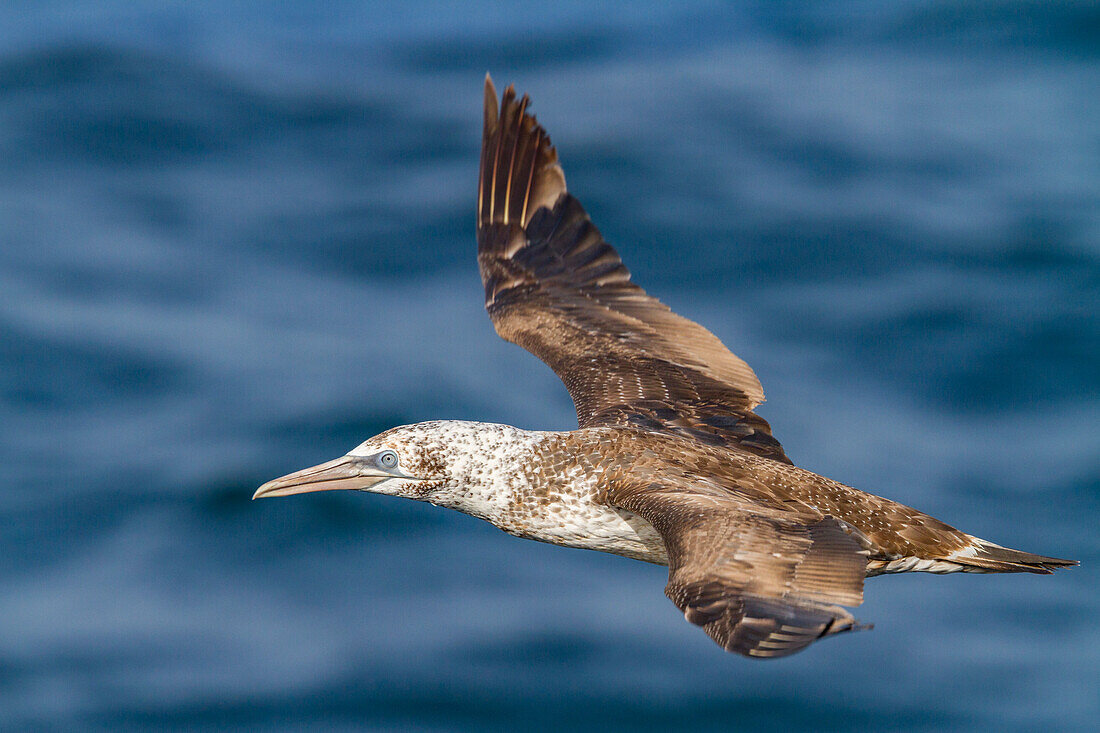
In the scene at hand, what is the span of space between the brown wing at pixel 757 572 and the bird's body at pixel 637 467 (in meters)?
0.02

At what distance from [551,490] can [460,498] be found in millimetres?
896

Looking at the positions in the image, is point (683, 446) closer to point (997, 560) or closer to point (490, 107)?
point (997, 560)

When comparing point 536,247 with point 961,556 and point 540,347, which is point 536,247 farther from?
point 961,556

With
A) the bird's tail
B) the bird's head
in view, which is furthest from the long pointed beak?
the bird's tail

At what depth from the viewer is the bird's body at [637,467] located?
1100 cm

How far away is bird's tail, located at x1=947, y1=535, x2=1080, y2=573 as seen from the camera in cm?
1323

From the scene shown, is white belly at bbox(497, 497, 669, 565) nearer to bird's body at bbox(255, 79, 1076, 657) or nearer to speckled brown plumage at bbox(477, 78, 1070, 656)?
bird's body at bbox(255, 79, 1076, 657)

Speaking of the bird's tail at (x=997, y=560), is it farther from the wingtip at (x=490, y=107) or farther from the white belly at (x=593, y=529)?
the wingtip at (x=490, y=107)

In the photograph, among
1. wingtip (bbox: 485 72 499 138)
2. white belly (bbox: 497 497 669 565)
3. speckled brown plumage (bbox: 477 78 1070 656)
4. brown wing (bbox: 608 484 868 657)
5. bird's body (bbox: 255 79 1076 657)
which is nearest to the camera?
brown wing (bbox: 608 484 868 657)

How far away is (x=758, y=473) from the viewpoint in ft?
43.4

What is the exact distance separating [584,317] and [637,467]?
10.7 ft

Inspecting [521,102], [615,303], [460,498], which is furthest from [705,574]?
[521,102]

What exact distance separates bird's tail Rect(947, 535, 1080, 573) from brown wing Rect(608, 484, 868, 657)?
200 cm

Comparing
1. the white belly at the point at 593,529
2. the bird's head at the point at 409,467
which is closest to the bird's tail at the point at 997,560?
the white belly at the point at 593,529
